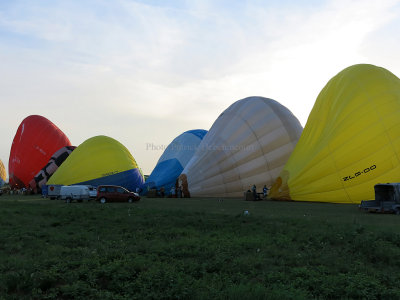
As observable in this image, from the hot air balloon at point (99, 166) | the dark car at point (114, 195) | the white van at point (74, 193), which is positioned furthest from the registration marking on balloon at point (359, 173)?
the hot air balloon at point (99, 166)

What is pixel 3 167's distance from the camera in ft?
335

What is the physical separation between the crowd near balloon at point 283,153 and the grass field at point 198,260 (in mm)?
10641

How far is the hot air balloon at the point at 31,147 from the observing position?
44.8 metres

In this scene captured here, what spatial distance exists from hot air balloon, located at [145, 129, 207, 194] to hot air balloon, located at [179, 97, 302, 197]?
5.89 metres

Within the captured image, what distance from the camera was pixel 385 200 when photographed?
62.0 ft

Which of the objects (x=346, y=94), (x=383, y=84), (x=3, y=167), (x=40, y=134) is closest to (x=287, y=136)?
(x=346, y=94)

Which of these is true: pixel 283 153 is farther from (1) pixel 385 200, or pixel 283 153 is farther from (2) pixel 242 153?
(1) pixel 385 200

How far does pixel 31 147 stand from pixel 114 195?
869 inches

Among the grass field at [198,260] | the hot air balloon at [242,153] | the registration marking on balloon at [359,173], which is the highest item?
the hot air balloon at [242,153]

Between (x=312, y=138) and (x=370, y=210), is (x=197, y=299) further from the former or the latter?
(x=312, y=138)

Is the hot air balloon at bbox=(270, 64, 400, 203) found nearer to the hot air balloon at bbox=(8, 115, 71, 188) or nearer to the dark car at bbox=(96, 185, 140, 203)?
the dark car at bbox=(96, 185, 140, 203)

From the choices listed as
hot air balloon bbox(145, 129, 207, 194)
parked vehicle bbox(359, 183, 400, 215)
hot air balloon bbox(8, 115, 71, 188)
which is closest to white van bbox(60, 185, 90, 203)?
hot air balloon bbox(145, 129, 207, 194)

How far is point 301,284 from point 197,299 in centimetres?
210

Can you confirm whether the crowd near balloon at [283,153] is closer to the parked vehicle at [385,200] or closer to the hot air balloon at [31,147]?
the parked vehicle at [385,200]
